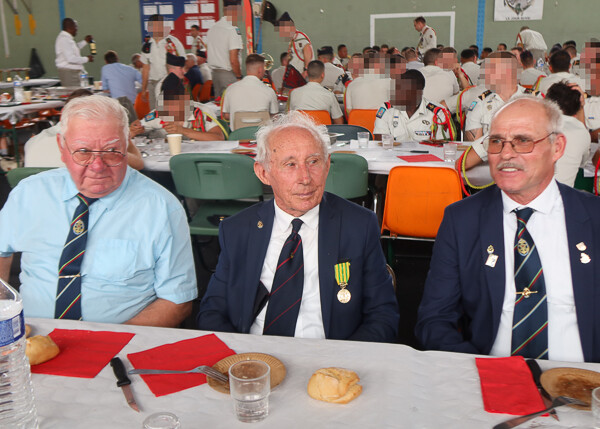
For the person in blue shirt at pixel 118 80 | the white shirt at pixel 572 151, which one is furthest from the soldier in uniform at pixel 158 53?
the white shirt at pixel 572 151

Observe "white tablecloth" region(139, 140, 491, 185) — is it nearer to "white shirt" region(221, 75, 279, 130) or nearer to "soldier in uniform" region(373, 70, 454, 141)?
"soldier in uniform" region(373, 70, 454, 141)

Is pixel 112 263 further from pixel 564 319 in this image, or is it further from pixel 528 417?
pixel 564 319

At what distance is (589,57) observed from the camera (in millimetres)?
5000

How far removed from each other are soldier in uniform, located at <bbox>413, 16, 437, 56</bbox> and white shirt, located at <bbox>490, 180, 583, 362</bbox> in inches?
437

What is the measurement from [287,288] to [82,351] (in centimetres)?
69

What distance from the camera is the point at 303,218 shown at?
1.94m

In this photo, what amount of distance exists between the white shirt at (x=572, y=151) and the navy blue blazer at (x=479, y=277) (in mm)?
1715

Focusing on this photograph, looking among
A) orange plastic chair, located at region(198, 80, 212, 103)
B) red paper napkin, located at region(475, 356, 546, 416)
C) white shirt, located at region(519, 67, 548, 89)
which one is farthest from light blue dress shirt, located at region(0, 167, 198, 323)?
white shirt, located at region(519, 67, 548, 89)

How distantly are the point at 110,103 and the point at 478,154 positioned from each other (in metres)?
2.32

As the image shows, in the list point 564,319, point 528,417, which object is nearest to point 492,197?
point 564,319

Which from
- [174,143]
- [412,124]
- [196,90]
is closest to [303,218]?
[174,143]

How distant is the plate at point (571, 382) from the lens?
1.23 metres

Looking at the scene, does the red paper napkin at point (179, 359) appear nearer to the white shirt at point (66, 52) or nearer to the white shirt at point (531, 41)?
the white shirt at point (66, 52)

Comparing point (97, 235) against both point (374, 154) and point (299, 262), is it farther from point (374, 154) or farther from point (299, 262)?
point (374, 154)
